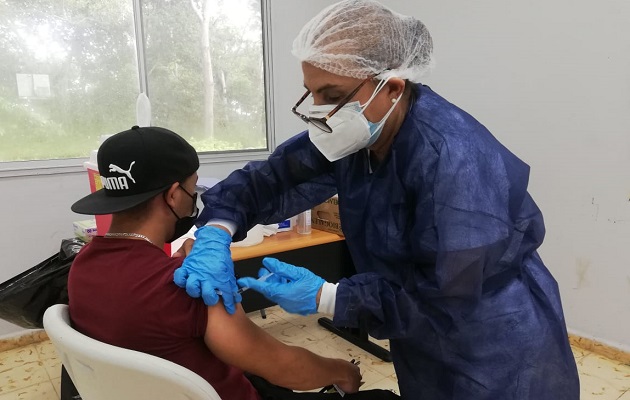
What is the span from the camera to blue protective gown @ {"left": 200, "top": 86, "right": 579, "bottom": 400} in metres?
0.84

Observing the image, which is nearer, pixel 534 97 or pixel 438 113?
pixel 438 113

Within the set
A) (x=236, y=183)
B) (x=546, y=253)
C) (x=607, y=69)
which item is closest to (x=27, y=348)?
(x=236, y=183)

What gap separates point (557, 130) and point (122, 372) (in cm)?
234

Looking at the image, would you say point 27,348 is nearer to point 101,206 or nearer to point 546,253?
point 101,206

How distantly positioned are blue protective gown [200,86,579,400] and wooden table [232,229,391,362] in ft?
2.49

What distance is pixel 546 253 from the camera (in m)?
2.45

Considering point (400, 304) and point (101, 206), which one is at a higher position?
point (101, 206)

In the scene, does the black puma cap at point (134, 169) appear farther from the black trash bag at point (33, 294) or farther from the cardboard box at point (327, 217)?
the cardboard box at point (327, 217)

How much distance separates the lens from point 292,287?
930 millimetres

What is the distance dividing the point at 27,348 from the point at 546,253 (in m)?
2.99

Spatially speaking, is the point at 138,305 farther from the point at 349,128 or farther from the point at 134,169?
the point at 349,128

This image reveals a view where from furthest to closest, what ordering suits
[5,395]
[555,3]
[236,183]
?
1. [555,3]
2. [5,395]
3. [236,183]

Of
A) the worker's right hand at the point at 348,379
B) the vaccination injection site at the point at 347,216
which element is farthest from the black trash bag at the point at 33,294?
the worker's right hand at the point at 348,379

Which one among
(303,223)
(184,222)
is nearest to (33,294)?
(184,222)
